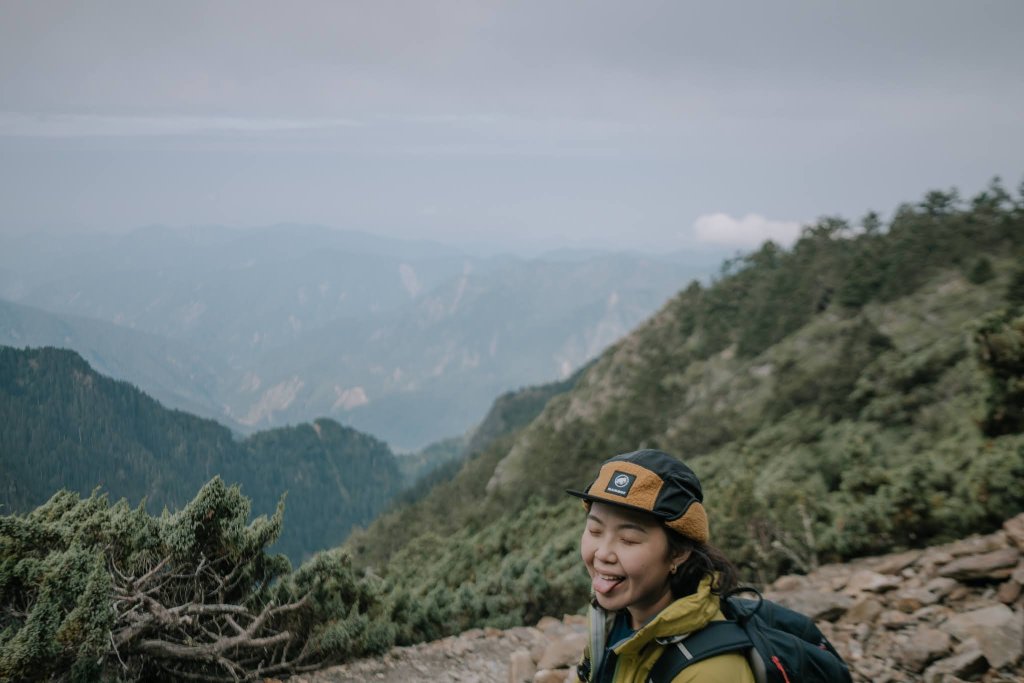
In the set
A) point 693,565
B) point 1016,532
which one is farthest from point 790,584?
point 693,565

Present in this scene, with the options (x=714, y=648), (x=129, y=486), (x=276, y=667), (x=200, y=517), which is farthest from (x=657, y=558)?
(x=129, y=486)

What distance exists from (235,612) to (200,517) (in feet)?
3.87

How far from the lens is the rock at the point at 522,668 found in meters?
6.43

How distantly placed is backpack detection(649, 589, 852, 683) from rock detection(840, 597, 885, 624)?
4.69 m

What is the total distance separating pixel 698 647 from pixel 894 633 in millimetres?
5178

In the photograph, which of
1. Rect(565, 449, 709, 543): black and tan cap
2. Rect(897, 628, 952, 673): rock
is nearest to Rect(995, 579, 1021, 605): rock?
Rect(897, 628, 952, 673): rock

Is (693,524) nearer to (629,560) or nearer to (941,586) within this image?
(629,560)

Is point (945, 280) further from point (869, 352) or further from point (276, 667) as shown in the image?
point (276, 667)

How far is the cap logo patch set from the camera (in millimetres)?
2336

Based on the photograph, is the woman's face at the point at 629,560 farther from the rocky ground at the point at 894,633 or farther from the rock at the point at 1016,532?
the rock at the point at 1016,532

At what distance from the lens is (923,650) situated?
16.9ft

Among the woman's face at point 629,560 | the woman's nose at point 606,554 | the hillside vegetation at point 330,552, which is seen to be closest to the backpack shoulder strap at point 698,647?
the woman's face at point 629,560

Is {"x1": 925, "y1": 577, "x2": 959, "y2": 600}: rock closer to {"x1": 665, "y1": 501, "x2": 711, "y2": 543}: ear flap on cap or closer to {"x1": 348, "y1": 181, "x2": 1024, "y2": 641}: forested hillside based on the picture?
{"x1": 348, "y1": 181, "x2": 1024, "y2": 641}: forested hillside

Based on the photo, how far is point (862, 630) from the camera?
600 cm
